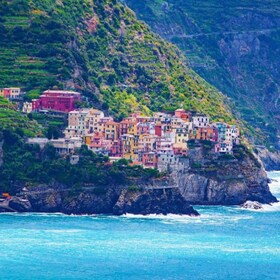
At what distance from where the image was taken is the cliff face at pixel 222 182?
167 m

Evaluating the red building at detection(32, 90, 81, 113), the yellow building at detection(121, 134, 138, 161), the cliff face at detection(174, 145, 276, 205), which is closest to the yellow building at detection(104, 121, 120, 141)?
the yellow building at detection(121, 134, 138, 161)

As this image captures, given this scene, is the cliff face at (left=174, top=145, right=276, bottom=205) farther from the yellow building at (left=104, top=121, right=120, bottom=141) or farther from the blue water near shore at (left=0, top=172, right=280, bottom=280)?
the yellow building at (left=104, top=121, right=120, bottom=141)

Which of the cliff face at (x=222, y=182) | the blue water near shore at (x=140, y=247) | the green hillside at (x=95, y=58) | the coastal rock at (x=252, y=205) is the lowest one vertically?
the blue water near shore at (x=140, y=247)

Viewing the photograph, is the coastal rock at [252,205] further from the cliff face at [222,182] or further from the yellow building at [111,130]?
the yellow building at [111,130]

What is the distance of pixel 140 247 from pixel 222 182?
92.3 ft

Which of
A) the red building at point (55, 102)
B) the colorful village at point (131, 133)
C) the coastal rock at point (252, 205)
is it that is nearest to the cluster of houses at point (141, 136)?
the colorful village at point (131, 133)

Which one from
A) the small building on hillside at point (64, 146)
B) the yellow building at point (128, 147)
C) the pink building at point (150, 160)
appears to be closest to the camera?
the small building on hillside at point (64, 146)

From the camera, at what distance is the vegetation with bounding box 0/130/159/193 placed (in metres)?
157

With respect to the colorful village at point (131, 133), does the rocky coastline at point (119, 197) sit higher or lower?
lower

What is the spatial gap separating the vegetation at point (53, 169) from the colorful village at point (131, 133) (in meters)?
0.97

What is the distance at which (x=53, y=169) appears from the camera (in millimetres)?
157875

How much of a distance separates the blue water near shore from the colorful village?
7.94 m

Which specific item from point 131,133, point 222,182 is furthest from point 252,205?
point 131,133

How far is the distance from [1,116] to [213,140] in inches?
740
